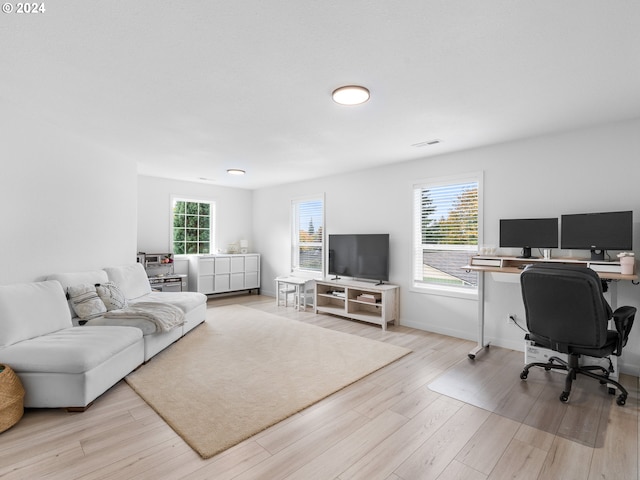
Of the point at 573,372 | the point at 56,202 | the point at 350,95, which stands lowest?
the point at 573,372

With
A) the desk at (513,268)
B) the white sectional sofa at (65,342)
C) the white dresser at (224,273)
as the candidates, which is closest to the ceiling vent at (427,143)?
the desk at (513,268)

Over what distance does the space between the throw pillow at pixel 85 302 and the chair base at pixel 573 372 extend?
4.30 meters

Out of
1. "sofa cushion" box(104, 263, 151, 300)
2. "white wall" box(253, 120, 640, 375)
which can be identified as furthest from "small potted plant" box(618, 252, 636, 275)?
"sofa cushion" box(104, 263, 151, 300)

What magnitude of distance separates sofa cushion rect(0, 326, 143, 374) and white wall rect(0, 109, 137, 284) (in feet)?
3.17

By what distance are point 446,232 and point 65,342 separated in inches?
171

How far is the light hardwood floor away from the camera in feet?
5.89

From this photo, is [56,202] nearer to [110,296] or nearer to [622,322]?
[110,296]

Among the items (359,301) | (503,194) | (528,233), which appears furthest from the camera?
(359,301)

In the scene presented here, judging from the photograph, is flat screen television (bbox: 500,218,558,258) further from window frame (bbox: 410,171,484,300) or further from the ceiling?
the ceiling

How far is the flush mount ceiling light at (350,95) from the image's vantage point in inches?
99.4

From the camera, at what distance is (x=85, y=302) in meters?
3.37

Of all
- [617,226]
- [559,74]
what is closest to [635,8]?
[559,74]

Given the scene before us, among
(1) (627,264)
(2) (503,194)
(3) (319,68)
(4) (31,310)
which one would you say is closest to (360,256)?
(2) (503,194)

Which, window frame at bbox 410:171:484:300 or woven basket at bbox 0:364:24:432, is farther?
window frame at bbox 410:171:484:300
